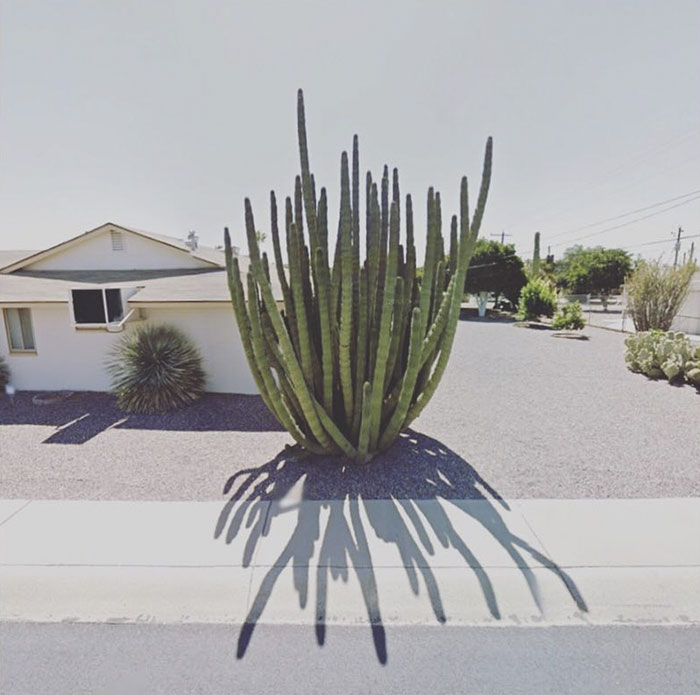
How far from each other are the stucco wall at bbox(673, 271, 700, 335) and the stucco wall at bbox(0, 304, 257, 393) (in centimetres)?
2314

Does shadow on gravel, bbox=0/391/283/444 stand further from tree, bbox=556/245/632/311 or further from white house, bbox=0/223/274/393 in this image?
tree, bbox=556/245/632/311

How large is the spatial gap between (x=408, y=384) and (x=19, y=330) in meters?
9.60

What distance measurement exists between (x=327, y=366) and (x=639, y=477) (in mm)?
4059

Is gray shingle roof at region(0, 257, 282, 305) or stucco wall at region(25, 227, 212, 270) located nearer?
gray shingle roof at region(0, 257, 282, 305)

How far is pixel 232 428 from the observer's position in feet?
21.1

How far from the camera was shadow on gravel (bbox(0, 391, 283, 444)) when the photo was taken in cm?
643

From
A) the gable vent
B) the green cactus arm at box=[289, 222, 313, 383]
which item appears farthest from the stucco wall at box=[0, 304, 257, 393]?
the green cactus arm at box=[289, 222, 313, 383]

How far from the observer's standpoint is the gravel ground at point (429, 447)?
4.44 m

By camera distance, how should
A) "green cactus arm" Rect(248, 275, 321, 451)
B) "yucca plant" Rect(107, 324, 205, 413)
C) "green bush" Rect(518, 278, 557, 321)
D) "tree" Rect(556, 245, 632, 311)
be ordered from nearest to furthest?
"green cactus arm" Rect(248, 275, 321, 451)
"yucca plant" Rect(107, 324, 205, 413)
"green bush" Rect(518, 278, 557, 321)
"tree" Rect(556, 245, 632, 311)

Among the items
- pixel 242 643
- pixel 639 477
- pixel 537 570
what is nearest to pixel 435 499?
pixel 537 570

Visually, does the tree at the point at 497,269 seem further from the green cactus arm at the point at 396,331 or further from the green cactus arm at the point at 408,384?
the green cactus arm at the point at 408,384

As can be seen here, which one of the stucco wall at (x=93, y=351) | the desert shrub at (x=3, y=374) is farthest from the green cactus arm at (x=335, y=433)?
the desert shrub at (x=3, y=374)

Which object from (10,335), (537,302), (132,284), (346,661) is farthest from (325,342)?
(537,302)

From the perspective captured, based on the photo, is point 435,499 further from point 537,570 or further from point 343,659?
point 343,659
